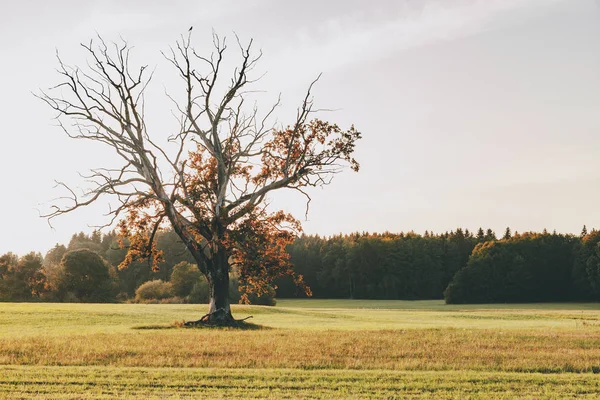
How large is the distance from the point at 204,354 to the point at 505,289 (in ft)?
274

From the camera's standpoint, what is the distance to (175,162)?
32.8 metres

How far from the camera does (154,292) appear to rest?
2623 inches

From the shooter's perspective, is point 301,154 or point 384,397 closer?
point 384,397

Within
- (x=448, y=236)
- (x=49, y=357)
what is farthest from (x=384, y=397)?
(x=448, y=236)

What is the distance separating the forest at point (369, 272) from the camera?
6569 centimetres

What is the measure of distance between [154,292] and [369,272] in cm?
5107

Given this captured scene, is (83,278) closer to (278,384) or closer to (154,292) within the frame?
(154,292)

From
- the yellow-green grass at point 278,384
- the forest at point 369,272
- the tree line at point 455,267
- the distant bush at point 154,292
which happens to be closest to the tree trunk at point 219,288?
the yellow-green grass at point 278,384

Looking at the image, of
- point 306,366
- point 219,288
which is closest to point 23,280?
point 219,288

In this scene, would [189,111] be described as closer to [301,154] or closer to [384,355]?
[301,154]

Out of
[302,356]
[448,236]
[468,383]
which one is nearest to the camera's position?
[468,383]

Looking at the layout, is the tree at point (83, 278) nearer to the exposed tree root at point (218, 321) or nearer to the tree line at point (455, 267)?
the exposed tree root at point (218, 321)

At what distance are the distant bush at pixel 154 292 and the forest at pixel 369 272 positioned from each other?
0.33 feet

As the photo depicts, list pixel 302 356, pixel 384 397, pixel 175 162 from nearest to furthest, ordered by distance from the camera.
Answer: pixel 384 397 < pixel 302 356 < pixel 175 162
